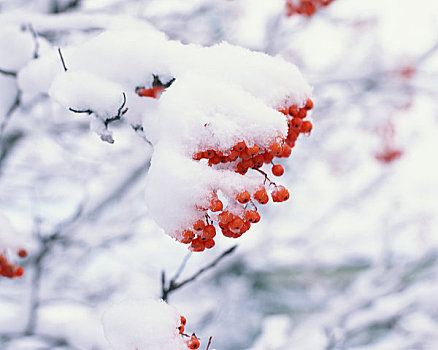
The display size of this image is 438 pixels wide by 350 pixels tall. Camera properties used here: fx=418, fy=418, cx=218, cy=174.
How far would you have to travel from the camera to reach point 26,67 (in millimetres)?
1698

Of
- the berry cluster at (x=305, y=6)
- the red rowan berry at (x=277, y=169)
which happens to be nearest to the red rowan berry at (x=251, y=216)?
the red rowan berry at (x=277, y=169)

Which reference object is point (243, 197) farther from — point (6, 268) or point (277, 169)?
point (6, 268)

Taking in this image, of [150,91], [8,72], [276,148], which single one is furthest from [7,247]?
[276,148]

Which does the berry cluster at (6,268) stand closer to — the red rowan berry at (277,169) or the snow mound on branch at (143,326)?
the snow mound on branch at (143,326)

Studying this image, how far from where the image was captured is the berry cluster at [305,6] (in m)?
3.20

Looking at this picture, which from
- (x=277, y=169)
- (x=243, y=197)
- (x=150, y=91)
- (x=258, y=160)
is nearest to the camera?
(x=243, y=197)

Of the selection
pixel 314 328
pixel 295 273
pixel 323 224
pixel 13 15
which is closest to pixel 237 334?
pixel 295 273

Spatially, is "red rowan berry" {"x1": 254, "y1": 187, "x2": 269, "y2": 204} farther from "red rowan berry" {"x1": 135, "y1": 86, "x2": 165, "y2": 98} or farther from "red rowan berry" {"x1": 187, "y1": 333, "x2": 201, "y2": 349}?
"red rowan berry" {"x1": 135, "y1": 86, "x2": 165, "y2": 98}

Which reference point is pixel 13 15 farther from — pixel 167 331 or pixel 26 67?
pixel 167 331

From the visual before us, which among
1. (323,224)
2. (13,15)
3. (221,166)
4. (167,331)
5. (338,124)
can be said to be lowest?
(167,331)

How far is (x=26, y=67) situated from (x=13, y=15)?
0.49 meters

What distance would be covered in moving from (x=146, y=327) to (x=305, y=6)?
2.84 meters

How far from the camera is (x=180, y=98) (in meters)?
1.14

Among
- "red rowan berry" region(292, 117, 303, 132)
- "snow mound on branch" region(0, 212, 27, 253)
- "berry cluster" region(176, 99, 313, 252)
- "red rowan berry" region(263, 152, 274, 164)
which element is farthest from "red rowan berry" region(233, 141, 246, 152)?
"snow mound on branch" region(0, 212, 27, 253)
